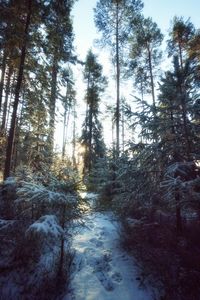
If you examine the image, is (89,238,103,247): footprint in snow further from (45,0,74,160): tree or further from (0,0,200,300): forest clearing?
(45,0,74,160): tree

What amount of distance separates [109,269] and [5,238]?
3.13m

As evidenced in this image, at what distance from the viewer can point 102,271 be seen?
19.5 ft

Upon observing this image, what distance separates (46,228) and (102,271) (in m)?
2.47

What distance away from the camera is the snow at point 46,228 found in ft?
14.7

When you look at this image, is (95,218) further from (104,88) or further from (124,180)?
(104,88)

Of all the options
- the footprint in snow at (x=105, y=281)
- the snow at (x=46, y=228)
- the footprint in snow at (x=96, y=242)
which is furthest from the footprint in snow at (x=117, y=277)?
the snow at (x=46, y=228)

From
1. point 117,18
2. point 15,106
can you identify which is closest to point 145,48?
point 117,18

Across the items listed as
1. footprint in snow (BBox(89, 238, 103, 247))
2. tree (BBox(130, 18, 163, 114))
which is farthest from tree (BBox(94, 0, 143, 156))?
footprint in snow (BBox(89, 238, 103, 247))

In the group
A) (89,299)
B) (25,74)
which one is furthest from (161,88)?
(25,74)

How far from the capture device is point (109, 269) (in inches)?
236

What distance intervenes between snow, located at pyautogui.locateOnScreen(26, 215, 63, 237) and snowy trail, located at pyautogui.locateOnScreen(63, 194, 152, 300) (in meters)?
1.35

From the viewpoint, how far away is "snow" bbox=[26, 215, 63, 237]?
4.49 meters

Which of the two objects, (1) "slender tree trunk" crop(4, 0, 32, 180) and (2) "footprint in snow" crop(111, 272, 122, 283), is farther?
(1) "slender tree trunk" crop(4, 0, 32, 180)

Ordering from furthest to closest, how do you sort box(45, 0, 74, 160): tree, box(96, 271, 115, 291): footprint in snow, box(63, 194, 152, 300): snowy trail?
box(45, 0, 74, 160): tree < box(96, 271, 115, 291): footprint in snow < box(63, 194, 152, 300): snowy trail
